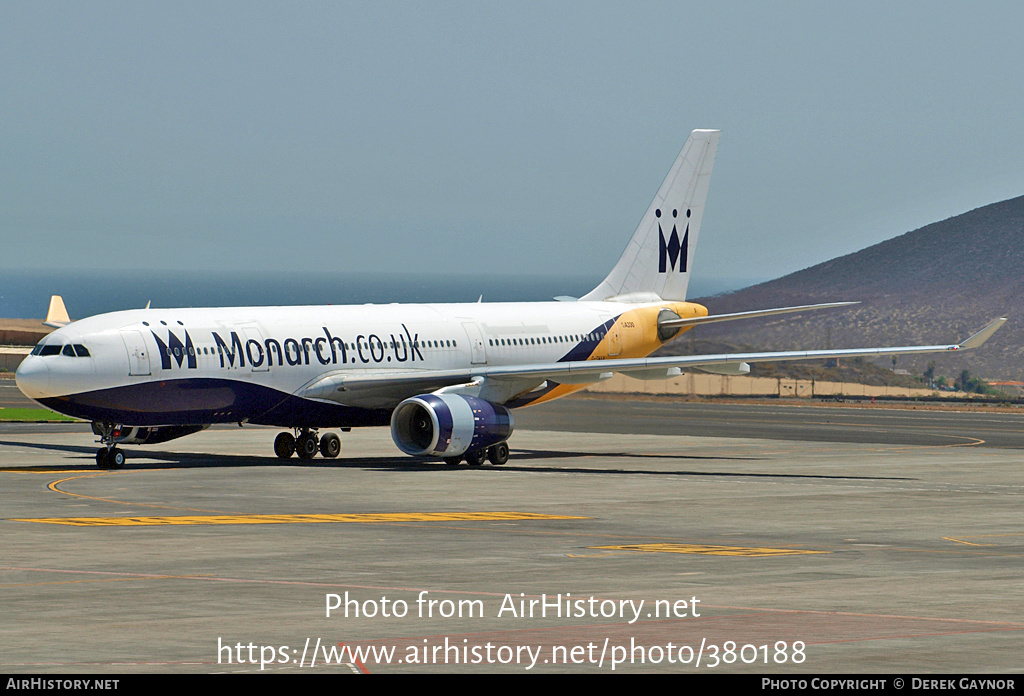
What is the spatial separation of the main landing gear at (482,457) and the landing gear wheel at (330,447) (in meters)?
3.99

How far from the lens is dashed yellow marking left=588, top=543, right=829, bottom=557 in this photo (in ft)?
86.7

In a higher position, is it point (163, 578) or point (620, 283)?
point (620, 283)

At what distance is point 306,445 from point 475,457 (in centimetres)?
619

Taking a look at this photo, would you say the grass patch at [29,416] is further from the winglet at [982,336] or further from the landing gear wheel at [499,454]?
the winglet at [982,336]

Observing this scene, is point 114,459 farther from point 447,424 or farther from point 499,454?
point 499,454

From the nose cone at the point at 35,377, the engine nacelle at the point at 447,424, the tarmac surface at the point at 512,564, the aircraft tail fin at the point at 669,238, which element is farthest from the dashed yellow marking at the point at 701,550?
the aircraft tail fin at the point at 669,238

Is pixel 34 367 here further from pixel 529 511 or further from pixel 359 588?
pixel 359 588

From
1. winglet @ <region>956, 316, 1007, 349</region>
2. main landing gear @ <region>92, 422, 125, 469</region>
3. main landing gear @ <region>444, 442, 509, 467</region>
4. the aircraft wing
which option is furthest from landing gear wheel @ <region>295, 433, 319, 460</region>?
winglet @ <region>956, 316, 1007, 349</region>

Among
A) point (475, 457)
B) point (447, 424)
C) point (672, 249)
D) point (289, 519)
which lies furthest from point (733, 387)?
point (289, 519)

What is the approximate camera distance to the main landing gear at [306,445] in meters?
49.3

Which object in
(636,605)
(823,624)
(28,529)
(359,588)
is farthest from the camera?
(28,529)

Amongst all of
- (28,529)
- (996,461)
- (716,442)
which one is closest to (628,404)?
(716,442)
